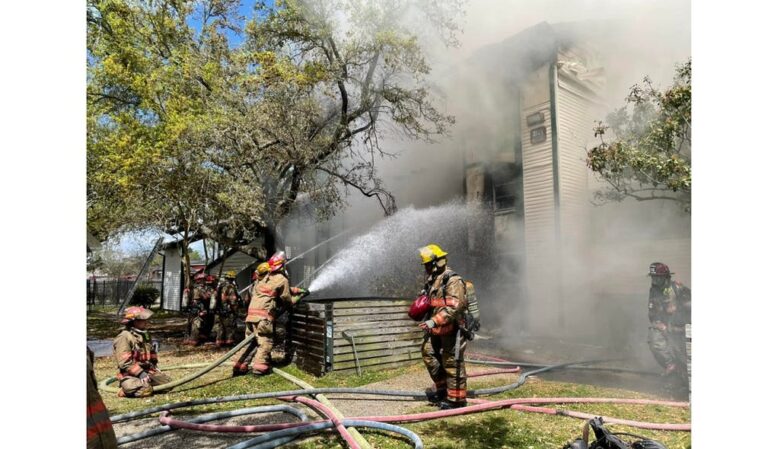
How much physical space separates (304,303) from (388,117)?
236 inches

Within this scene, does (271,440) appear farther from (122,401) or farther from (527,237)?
(527,237)

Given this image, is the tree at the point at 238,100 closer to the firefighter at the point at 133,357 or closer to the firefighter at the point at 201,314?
the firefighter at the point at 201,314

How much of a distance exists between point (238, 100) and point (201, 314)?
173 inches

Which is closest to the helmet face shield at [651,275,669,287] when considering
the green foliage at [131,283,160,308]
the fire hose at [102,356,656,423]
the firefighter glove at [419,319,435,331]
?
the fire hose at [102,356,656,423]

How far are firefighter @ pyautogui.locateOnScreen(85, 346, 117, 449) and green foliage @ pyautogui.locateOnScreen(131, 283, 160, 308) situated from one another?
838 inches

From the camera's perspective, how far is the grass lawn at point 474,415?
3746 mm

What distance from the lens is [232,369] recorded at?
6.84 meters

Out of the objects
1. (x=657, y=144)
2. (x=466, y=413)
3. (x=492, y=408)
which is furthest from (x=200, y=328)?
(x=657, y=144)

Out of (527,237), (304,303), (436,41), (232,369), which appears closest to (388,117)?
(436,41)

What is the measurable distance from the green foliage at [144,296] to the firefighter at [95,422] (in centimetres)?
2127

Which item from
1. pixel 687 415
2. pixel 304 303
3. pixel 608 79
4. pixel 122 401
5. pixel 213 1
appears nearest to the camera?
pixel 687 415

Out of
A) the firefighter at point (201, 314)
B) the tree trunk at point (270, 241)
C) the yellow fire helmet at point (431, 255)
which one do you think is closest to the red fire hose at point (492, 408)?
the yellow fire helmet at point (431, 255)

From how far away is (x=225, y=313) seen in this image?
A: 8.98 metres

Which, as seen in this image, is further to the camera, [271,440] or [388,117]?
[388,117]
